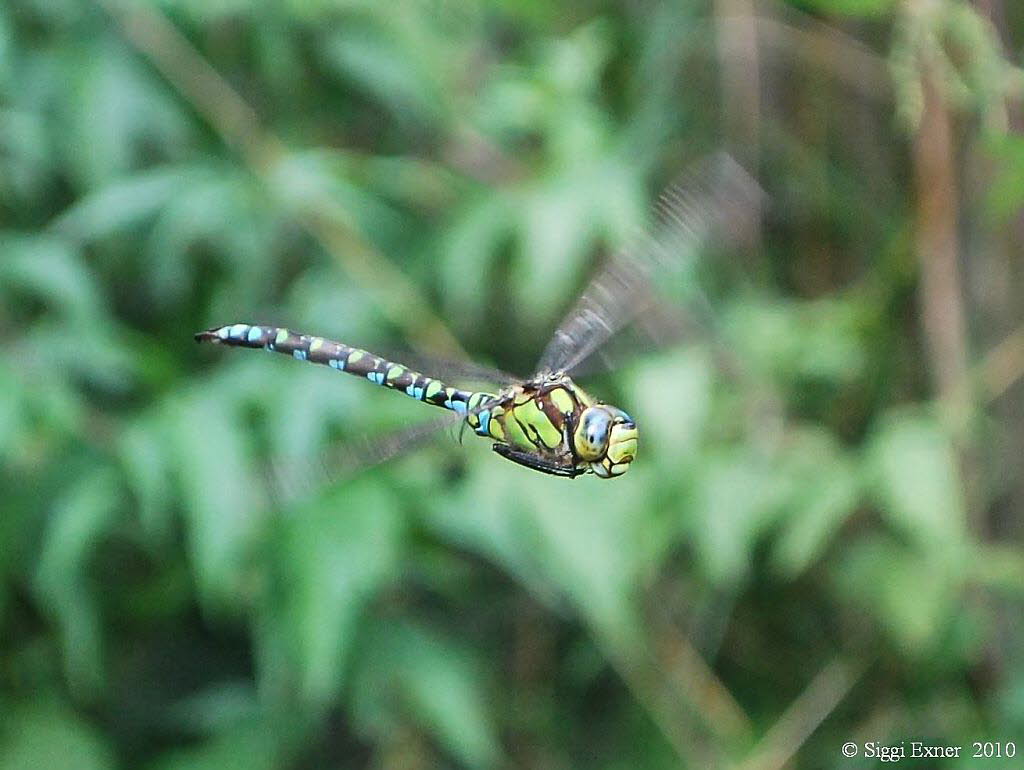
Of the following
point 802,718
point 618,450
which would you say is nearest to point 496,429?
point 618,450

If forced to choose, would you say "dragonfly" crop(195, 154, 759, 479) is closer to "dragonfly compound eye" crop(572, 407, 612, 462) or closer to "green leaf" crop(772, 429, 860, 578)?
"dragonfly compound eye" crop(572, 407, 612, 462)

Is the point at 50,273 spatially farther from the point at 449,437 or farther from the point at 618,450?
the point at 618,450

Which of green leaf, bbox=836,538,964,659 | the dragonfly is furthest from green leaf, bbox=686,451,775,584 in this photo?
the dragonfly

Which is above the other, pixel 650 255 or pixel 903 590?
pixel 650 255

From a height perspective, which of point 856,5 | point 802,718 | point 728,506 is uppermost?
point 856,5

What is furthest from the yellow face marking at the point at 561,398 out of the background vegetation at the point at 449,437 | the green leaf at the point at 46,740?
the green leaf at the point at 46,740

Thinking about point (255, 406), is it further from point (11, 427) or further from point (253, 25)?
point (253, 25)

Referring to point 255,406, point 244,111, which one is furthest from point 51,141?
point 255,406
